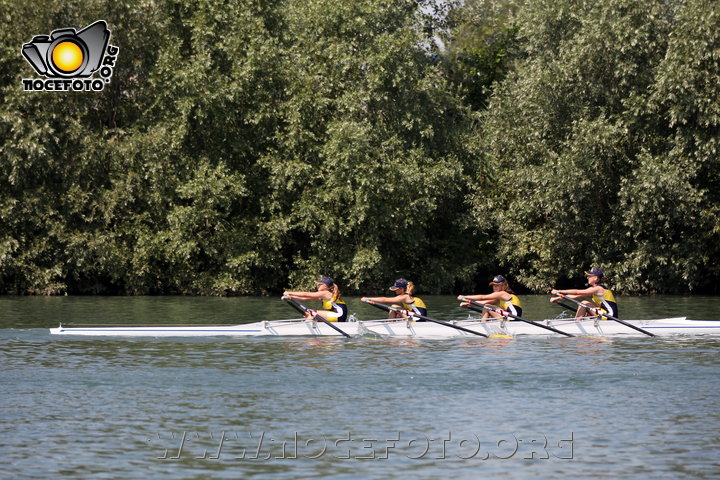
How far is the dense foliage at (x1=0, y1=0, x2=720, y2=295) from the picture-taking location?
46719 mm

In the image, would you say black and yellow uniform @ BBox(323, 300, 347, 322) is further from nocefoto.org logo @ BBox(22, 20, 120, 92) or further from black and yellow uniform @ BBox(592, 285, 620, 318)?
nocefoto.org logo @ BBox(22, 20, 120, 92)

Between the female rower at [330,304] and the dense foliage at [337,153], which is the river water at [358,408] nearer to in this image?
the female rower at [330,304]

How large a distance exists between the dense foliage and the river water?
1966 centimetres

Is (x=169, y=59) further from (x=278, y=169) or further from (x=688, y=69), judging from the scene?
(x=688, y=69)

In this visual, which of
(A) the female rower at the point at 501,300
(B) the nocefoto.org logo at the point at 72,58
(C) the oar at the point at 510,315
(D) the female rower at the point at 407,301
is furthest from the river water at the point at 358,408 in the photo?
(B) the nocefoto.org logo at the point at 72,58

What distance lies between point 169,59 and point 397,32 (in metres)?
10.6

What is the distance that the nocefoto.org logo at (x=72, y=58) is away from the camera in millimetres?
47188

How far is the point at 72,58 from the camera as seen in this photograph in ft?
165

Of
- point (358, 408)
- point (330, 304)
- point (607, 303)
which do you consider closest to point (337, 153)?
point (330, 304)

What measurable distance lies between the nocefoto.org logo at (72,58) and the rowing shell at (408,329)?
21.8 meters

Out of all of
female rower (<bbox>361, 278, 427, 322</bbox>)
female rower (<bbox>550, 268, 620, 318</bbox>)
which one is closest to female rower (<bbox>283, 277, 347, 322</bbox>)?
female rower (<bbox>361, 278, 427, 322</bbox>)

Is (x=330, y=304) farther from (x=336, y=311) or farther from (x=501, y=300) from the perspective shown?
(x=501, y=300)

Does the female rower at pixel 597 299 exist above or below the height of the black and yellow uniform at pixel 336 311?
above

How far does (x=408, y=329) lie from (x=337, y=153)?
20530mm
